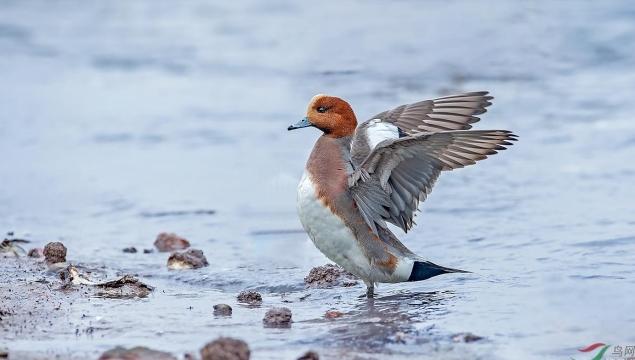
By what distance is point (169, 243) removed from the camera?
7.21 m

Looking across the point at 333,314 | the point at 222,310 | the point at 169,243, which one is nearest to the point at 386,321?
the point at 333,314

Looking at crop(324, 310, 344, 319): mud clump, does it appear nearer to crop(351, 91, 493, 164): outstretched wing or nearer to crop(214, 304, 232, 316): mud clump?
crop(214, 304, 232, 316): mud clump

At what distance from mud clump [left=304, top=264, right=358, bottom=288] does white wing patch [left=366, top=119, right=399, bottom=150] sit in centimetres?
84

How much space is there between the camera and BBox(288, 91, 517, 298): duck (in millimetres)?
5449

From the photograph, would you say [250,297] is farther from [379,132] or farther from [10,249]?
[10,249]

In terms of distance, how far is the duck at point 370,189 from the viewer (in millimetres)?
5449

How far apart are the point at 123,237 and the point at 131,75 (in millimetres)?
7001

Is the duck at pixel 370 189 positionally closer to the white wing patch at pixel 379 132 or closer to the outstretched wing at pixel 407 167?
the outstretched wing at pixel 407 167

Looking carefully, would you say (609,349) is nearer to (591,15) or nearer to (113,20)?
(591,15)

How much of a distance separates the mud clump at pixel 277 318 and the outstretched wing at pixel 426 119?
59.6 inches

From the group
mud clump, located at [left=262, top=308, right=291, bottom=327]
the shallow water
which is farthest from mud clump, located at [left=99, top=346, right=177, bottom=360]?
mud clump, located at [left=262, top=308, right=291, bottom=327]

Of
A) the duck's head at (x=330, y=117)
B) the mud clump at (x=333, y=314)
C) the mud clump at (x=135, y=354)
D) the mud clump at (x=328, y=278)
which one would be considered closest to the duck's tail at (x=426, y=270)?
the mud clump at (x=328, y=278)

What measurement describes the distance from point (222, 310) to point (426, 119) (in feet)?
6.93

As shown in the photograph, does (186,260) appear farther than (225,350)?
Yes
